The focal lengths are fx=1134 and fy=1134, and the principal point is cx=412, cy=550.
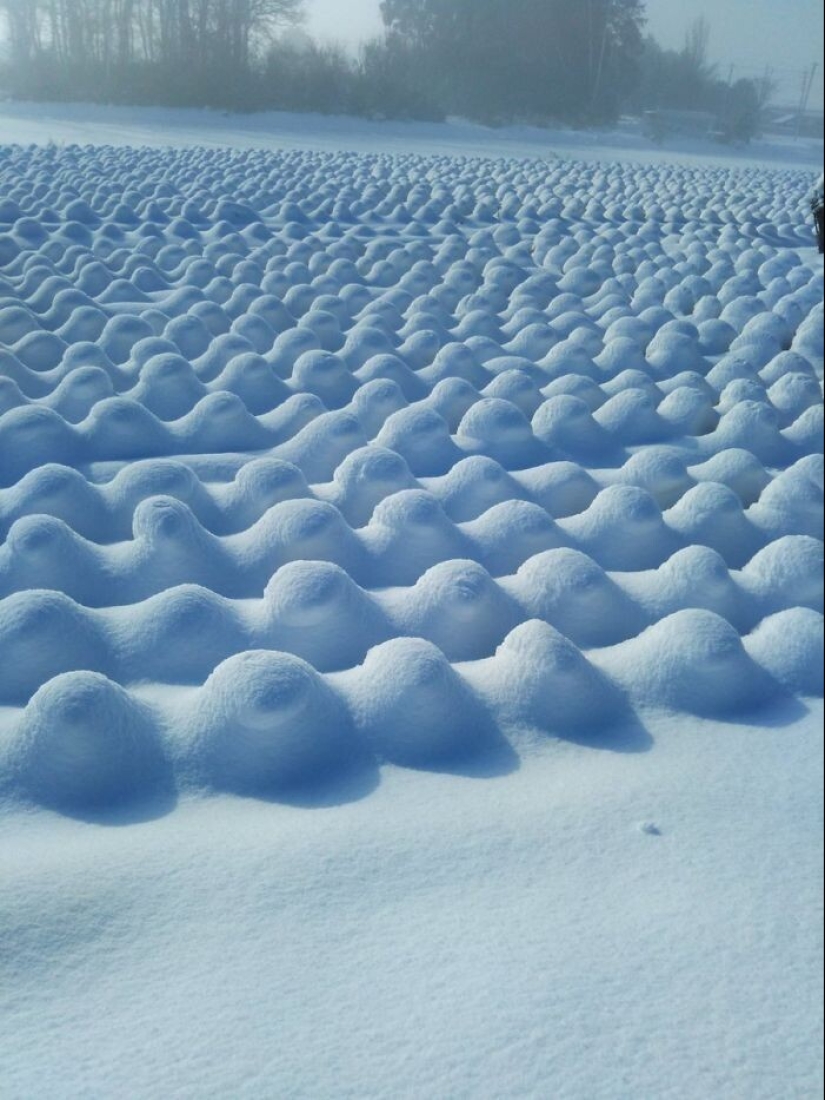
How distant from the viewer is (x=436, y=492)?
2.78 metres

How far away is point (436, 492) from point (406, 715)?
3.62 ft

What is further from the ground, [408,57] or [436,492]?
[408,57]

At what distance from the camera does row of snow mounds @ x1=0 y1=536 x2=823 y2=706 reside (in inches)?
77.5

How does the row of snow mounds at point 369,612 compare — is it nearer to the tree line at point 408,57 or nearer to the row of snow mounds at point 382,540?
the row of snow mounds at point 382,540

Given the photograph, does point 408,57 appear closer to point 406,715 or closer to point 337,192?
point 406,715

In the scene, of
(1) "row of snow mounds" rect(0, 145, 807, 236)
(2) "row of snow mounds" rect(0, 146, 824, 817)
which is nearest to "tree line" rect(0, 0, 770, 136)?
(1) "row of snow mounds" rect(0, 145, 807, 236)

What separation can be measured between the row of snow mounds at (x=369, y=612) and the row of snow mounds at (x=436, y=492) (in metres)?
0.33

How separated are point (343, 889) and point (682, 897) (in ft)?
1.35

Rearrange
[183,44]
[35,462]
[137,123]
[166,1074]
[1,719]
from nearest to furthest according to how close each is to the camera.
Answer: [166,1074]
[1,719]
[35,462]
[183,44]
[137,123]

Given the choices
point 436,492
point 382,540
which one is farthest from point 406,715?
point 436,492

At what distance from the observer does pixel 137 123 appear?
32.1 ft

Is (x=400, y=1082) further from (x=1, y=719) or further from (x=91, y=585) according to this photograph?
(x=91, y=585)

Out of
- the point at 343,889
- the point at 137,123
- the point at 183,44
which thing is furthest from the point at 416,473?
the point at 137,123

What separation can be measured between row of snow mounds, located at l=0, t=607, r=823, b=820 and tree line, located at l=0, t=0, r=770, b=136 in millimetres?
998
